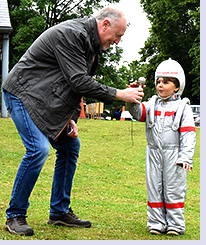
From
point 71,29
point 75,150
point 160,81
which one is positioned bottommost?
point 75,150

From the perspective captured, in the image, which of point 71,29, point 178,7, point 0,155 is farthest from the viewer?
point 178,7

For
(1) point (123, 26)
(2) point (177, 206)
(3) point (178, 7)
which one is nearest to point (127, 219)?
(2) point (177, 206)

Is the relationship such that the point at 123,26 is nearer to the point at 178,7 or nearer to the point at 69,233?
the point at 69,233

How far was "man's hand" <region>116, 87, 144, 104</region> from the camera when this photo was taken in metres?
4.74

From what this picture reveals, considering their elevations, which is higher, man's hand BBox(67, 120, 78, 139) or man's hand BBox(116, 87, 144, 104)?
man's hand BBox(116, 87, 144, 104)

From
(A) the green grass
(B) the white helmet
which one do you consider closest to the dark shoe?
(A) the green grass

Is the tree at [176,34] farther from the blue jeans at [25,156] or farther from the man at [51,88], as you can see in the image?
the blue jeans at [25,156]

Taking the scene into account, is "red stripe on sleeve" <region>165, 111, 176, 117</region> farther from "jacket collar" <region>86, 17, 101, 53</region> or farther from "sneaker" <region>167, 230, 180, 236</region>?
"sneaker" <region>167, 230, 180, 236</region>

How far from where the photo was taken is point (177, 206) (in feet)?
16.6

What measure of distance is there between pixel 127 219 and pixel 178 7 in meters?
36.6

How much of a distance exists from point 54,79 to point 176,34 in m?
37.7

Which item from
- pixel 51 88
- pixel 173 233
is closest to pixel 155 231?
pixel 173 233

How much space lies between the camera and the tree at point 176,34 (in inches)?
1551

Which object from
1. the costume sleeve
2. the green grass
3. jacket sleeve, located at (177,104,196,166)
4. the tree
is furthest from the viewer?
the tree
